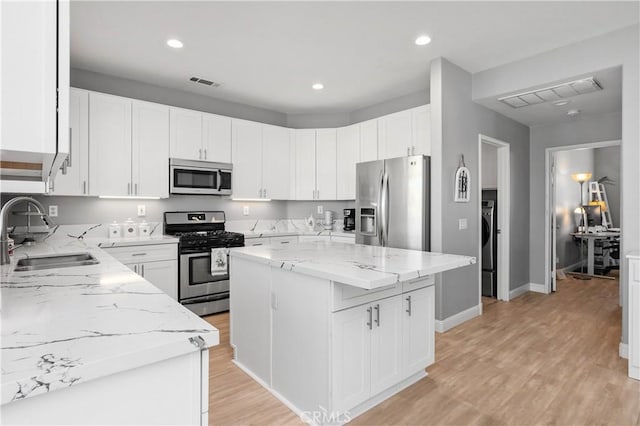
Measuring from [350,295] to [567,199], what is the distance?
6.49 meters

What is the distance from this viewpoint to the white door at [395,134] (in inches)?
162

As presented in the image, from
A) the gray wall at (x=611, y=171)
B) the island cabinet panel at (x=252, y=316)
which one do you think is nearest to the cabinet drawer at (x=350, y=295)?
the island cabinet panel at (x=252, y=316)

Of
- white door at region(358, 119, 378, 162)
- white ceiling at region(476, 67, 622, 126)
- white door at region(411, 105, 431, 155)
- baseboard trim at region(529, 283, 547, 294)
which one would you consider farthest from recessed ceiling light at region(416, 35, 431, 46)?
baseboard trim at region(529, 283, 547, 294)

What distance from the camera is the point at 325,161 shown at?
5070mm

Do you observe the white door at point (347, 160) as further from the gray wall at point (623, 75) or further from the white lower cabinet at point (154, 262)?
the white lower cabinet at point (154, 262)

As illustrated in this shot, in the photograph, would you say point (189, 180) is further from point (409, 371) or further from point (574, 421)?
point (574, 421)

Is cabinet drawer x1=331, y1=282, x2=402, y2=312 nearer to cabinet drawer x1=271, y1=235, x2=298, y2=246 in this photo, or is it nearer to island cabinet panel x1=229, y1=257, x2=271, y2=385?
island cabinet panel x1=229, y1=257, x2=271, y2=385

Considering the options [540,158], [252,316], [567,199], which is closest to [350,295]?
[252,316]

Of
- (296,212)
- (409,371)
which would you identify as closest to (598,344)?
(409,371)

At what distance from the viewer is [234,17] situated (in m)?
2.68

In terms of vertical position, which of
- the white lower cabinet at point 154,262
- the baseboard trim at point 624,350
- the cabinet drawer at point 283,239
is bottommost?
the baseboard trim at point 624,350

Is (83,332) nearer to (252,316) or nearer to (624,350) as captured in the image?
(252,316)

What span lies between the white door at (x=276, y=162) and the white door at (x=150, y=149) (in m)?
1.30

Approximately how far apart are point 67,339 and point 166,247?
297 centimetres
